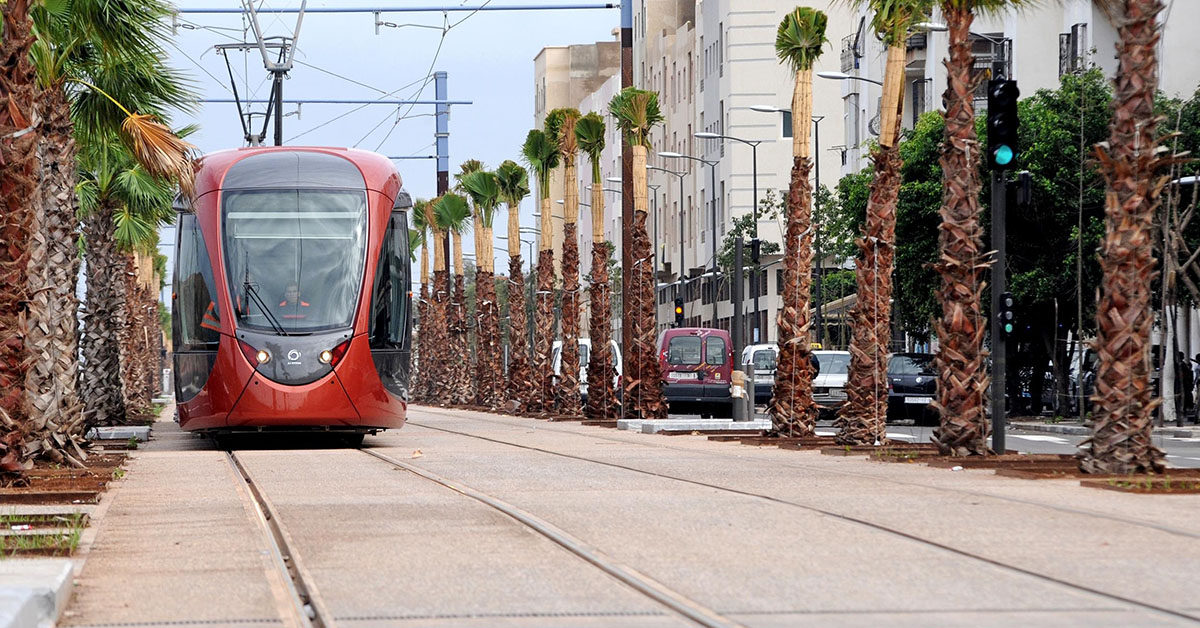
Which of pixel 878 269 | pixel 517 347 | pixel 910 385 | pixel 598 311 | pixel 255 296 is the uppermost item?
pixel 598 311

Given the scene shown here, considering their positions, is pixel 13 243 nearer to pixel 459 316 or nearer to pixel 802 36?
pixel 802 36

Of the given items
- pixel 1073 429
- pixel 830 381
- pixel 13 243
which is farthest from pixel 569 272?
pixel 13 243

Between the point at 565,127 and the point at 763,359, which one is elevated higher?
the point at 565,127

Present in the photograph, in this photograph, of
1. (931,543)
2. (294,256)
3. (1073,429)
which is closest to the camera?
(931,543)

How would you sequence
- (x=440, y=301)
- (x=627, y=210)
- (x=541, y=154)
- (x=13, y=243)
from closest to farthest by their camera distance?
(x=13, y=243) < (x=627, y=210) < (x=541, y=154) < (x=440, y=301)

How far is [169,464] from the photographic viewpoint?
23797 millimetres

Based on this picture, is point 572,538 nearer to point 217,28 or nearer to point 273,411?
point 273,411

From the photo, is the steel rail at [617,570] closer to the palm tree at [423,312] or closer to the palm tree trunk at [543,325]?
the palm tree trunk at [543,325]

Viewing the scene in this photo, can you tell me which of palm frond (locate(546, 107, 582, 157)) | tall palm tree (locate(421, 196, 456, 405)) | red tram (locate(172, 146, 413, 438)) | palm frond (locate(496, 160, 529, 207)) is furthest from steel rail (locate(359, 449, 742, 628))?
tall palm tree (locate(421, 196, 456, 405))

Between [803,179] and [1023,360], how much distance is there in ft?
73.3

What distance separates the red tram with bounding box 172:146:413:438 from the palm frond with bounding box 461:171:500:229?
38.2 meters

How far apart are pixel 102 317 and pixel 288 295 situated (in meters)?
13.6

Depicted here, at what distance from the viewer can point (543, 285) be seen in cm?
5547

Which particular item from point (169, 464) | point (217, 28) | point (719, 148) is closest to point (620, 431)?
point (217, 28)
